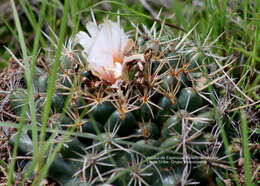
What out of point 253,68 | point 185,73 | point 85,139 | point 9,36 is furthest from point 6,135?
point 9,36

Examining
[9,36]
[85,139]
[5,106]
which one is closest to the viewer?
[85,139]

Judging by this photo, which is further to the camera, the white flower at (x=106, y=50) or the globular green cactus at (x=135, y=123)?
the white flower at (x=106, y=50)

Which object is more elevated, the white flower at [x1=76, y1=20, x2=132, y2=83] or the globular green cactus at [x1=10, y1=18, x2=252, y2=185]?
the white flower at [x1=76, y1=20, x2=132, y2=83]

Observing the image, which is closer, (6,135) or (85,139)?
(85,139)

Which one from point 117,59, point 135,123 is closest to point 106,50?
point 117,59

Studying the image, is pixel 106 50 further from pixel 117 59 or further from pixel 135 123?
pixel 135 123

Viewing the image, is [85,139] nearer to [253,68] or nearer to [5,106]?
[5,106]
